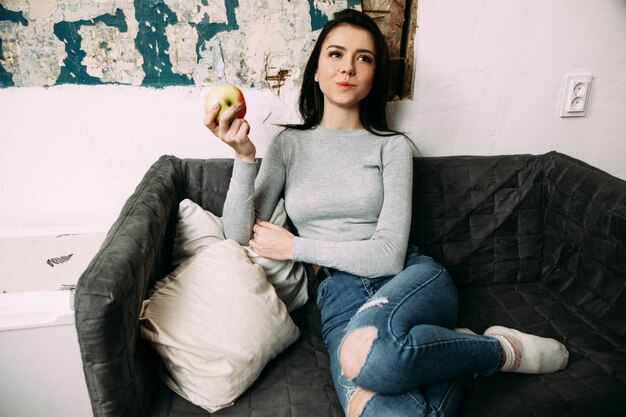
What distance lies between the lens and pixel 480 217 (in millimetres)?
1402

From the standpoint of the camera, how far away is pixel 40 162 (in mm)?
1309

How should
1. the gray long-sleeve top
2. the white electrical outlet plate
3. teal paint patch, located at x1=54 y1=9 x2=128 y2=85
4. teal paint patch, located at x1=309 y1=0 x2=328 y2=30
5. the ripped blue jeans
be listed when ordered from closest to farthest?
1. the ripped blue jeans
2. the gray long-sleeve top
3. teal paint patch, located at x1=54 y1=9 x2=128 y2=85
4. teal paint patch, located at x1=309 y1=0 x2=328 y2=30
5. the white electrical outlet plate

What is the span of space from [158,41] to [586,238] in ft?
4.59

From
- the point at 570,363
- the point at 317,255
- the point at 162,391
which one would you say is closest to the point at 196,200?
the point at 317,255

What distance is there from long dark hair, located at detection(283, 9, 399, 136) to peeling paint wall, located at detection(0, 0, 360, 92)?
3.6 inches

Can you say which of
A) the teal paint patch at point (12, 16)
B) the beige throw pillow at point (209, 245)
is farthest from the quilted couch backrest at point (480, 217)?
the teal paint patch at point (12, 16)

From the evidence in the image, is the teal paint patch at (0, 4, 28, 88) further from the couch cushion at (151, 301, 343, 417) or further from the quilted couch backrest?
the quilted couch backrest

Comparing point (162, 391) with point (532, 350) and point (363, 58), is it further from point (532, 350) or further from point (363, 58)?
point (363, 58)

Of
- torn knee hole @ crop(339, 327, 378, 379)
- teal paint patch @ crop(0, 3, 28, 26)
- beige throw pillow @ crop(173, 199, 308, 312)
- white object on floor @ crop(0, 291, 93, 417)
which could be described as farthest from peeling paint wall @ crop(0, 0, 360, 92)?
torn knee hole @ crop(339, 327, 378, 379)

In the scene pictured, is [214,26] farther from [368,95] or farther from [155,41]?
[368,95]

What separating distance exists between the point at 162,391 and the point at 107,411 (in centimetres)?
19

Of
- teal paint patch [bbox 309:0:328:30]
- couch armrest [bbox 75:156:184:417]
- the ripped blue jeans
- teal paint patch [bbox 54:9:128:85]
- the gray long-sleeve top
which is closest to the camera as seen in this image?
couch armrest [bbox 75:156:184:417]

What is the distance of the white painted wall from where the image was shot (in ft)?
4.24

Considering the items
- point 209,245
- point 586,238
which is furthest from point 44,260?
point 586,238
